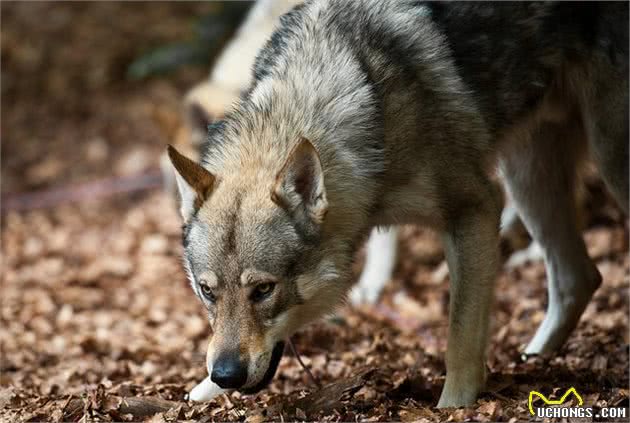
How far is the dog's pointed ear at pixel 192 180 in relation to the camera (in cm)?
442

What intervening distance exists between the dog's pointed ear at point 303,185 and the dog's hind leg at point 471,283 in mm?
923

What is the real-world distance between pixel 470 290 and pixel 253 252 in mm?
1389

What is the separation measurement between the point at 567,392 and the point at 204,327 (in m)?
3.48

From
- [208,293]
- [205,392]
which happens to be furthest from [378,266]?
[208,293]

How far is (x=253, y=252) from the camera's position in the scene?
4309mm

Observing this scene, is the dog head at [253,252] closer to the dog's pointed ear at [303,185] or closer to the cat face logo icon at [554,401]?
the dog's pointed ear at [303,185]

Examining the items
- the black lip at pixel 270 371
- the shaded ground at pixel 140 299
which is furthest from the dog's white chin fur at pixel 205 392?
the black lip at pixel 270 371

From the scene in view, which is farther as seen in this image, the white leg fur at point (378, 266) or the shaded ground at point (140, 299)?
the white leg fur at point (378, 266)

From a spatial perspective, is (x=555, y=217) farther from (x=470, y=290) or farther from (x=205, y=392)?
(x=205, y=392)

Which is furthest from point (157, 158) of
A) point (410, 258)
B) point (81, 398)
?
point (81, 398)

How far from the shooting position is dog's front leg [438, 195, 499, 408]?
16.1ft

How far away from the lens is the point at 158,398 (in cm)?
481

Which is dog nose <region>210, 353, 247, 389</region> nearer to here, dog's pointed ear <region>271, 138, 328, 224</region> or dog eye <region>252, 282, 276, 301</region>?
dog eye <region>252, 282, 276, 301</region>

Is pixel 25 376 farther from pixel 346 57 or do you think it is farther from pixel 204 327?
pixel 346 57
